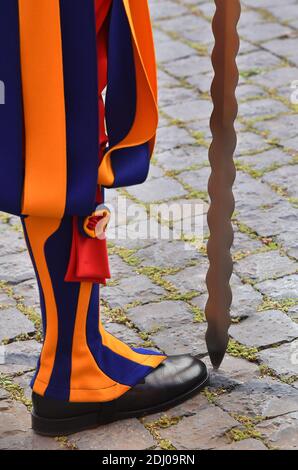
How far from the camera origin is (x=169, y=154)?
4855 millimetres

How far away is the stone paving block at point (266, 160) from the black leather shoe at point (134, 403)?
1511 millimetres

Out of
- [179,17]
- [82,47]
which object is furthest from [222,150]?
[179,17]

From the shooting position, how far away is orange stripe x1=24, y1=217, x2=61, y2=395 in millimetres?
2916

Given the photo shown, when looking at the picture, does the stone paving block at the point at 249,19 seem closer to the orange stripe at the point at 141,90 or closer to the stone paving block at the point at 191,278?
the stone paving block at the point at 191,278

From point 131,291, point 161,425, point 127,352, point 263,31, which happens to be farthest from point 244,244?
point 263,31

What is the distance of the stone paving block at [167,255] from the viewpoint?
4078 millimetres

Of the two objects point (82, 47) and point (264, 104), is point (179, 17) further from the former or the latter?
point (82, 47)

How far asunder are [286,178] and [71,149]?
1.93m

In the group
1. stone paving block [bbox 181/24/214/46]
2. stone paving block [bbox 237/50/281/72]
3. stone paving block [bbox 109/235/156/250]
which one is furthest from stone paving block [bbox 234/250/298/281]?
stone paving block [bbox 181/24/214/46]

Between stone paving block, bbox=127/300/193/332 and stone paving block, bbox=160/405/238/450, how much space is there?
1.66 feet

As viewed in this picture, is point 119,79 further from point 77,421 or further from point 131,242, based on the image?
point 131,242

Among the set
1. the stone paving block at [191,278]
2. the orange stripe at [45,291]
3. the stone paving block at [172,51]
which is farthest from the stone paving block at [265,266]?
the stone paving block at [172,51]

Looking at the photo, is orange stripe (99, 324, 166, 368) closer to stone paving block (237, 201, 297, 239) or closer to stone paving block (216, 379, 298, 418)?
stone paving block (216, 379, 298, 418)

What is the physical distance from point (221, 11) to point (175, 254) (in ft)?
4.36
